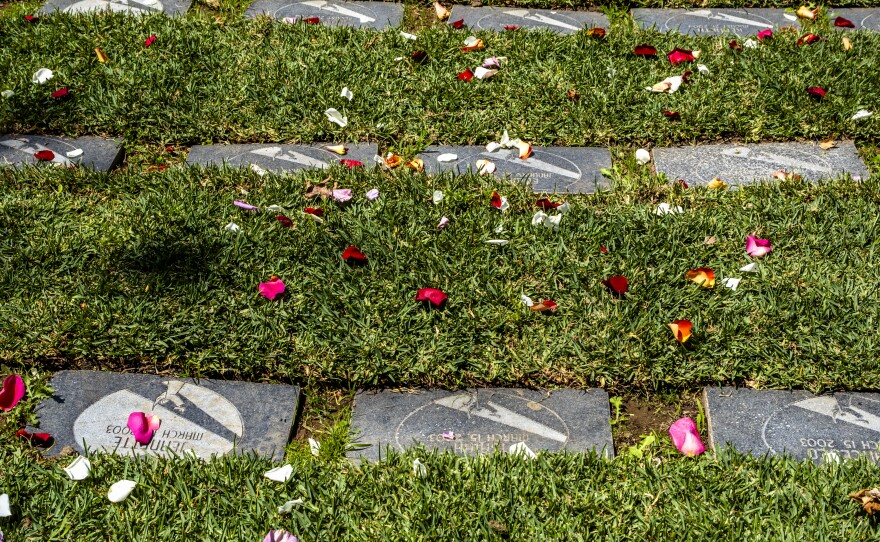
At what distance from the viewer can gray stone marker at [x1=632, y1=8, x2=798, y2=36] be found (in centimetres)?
441

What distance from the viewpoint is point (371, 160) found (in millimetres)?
3600

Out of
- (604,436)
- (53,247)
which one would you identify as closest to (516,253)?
(604,436)

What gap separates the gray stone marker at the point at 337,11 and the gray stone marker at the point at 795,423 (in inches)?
106

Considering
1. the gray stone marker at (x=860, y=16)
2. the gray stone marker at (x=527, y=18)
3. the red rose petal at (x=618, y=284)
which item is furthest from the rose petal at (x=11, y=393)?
the gray stone marker at (x=860, y=16)

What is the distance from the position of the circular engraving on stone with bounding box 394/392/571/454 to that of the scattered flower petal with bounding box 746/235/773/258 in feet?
3.25

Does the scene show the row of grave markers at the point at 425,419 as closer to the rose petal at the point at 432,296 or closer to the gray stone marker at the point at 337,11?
the rose petal at the point at 432,296

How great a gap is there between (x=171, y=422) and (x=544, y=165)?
70.4 inches

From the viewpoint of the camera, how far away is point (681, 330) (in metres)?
2.75

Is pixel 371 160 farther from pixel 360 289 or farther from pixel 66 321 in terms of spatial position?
pixel 66 321

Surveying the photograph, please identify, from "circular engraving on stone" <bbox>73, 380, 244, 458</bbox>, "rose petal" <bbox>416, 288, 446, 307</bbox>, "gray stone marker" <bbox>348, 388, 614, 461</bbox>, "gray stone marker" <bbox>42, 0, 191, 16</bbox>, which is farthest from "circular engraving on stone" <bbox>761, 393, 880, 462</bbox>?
"gray stone marker" <bbox>42, 0, 191, 16</bbox>

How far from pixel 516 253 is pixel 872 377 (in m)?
1.18

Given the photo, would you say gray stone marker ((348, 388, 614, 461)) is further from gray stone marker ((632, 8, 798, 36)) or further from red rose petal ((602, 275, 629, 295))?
gray stone marker ((632, 8, 798, 36))

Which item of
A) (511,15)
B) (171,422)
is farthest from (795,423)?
(511,15)

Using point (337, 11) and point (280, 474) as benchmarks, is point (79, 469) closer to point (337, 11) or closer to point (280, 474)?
point (280, 474)
